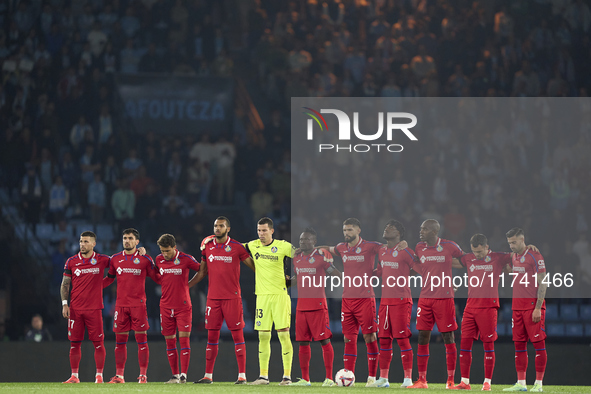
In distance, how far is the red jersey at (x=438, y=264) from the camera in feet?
35.9

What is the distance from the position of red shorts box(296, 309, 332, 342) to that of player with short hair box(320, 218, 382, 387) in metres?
0.27

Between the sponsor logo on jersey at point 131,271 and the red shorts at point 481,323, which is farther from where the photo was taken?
the sponsor logo on jersey at point 131,271

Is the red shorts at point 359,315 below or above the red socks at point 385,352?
above

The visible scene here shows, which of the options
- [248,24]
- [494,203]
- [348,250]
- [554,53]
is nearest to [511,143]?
[494,203]

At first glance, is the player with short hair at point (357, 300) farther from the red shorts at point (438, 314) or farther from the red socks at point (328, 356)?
the red shorts at point (438, 314)

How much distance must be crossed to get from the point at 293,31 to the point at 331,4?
4.05 ft

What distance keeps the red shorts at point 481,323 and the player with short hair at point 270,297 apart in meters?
2.22

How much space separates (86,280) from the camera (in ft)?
38.0

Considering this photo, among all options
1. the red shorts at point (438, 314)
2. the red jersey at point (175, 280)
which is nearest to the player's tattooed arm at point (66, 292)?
the red jersey at point (175, 280)

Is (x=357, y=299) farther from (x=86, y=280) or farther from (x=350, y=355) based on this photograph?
(x=86, y=280)

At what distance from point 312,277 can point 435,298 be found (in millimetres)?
1566

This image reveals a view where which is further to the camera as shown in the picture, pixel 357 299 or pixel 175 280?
pixel 175 280

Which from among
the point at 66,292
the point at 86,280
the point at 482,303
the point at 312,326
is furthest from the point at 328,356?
the point at 66,292

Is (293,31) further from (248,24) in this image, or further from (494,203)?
(494,203)
